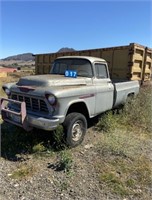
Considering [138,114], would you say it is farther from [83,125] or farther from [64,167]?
A: [64,167]

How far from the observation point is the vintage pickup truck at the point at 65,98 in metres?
4.37

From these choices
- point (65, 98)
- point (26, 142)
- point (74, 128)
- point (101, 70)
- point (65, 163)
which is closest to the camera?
point (65, 163)

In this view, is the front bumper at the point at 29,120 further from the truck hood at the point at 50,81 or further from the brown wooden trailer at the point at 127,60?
the brown wooden trailer at the point at 127,60

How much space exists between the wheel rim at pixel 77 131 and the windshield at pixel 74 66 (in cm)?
139

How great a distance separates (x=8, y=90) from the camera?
5363mm

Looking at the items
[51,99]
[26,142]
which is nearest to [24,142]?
[26,142]

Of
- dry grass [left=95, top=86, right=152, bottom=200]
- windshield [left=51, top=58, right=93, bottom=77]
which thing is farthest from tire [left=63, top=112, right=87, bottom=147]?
windshield [left=51, top=58, right=93, bottom=77]

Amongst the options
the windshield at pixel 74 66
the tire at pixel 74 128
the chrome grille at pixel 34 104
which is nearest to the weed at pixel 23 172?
the tire at pixel 74 128

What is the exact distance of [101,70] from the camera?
612 cm

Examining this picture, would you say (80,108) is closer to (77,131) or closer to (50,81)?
(77,131)

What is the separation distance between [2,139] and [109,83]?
3.11 m

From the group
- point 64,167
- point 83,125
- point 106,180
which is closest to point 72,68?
point 83,125

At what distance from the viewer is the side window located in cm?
591

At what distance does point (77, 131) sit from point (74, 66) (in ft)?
6.06
